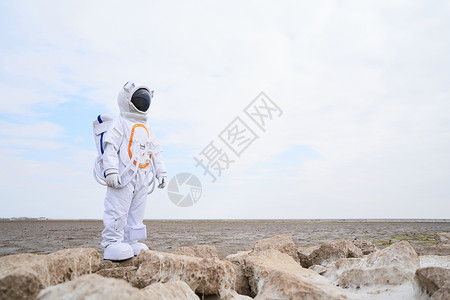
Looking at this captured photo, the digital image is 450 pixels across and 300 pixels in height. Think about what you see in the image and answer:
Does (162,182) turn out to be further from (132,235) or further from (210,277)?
(210,277)

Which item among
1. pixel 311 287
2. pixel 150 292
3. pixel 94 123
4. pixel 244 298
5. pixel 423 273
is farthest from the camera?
pixel 94 123

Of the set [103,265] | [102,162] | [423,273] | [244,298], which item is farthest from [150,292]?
[102,162]

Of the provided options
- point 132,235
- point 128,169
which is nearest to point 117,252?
point 132,235

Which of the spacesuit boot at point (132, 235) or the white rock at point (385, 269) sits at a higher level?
the spacesuit boot at point (132, 235)

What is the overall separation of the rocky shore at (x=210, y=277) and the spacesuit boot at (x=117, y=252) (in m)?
0.10

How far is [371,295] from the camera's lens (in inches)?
147

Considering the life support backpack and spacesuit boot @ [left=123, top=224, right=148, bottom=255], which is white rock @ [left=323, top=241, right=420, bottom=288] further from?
the life support backpack

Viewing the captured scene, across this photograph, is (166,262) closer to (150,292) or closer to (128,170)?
(150,292)

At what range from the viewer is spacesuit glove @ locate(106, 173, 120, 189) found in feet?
18.0

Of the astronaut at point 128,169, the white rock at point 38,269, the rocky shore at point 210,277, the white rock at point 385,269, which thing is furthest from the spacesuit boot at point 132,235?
the white rock at point 385,269

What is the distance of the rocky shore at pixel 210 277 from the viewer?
2.30 meters

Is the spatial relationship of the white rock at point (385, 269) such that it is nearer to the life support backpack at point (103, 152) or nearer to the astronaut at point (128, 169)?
the astronaut at point (128, 169)

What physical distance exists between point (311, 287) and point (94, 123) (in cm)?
477

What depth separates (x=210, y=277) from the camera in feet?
11.9
